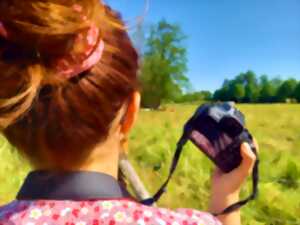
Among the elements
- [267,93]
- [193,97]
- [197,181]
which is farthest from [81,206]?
[267,93]

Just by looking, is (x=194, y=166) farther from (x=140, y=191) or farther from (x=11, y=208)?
(x=11, y=208)

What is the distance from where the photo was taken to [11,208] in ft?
2.37

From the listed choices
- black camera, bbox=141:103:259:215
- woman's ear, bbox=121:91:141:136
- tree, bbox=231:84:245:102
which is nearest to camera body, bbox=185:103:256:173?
black camera, bbox=141:103:259:215

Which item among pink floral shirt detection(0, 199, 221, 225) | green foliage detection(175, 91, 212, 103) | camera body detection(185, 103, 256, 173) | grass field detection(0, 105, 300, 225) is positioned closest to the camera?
pink floral shirt detection(0, 199, 221, 225)

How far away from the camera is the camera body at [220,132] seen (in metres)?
0.84

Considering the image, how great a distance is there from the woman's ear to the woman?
0.08 feet

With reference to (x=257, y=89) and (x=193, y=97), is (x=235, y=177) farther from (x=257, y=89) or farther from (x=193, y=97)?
(x=257, y=89)

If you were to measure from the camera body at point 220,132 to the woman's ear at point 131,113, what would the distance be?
116 mm

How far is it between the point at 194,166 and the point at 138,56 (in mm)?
1888

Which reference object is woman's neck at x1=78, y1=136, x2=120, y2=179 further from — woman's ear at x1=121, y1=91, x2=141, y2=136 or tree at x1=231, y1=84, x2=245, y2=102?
tree at x1=231, y1=84, x2=245, y2=102

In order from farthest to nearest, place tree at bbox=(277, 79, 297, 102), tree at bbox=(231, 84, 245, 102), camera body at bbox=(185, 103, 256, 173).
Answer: tree at bbox=(231, 84, 245, 102) → tree at bbox=(277, 79, 297, 102) → camera body at bbox=(185, 103, 256, 173)

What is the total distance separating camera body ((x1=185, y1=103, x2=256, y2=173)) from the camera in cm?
84

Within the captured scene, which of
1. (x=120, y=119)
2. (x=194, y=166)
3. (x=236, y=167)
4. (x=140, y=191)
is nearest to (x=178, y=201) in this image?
(x=194, y=166)

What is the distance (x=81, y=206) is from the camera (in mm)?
686
